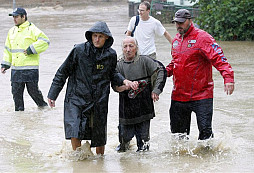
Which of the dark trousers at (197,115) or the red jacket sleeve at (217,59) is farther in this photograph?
the dark trousers at (197,115)

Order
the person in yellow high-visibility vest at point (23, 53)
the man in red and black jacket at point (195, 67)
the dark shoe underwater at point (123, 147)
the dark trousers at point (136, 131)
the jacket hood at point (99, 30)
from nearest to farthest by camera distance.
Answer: the jacket hood at point (99, 30) < the man in red and black jacket at point (195, 67) < the dark trousers at point (136, 131) < the dark shoe underwater at point (123, 147) < the person in yellow high-visibility vest at point (23, 53)

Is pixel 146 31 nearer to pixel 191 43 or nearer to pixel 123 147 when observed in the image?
pixel 123 147

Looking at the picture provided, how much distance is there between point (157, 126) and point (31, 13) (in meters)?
28.4

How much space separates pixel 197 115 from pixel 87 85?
140cm

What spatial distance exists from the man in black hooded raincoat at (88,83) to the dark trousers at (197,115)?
0.72 metres

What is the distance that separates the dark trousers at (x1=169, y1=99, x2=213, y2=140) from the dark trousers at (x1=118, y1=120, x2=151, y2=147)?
353 mm

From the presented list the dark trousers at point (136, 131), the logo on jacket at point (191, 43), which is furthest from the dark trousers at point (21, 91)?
the logo on jacket at point (191, 43)

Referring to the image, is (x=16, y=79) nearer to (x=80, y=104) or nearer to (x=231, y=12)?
(x=80, y=104)

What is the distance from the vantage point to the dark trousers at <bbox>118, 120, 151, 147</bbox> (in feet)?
22.5

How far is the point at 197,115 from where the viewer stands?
660 cm

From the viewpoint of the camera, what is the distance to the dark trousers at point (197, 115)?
21.4ft

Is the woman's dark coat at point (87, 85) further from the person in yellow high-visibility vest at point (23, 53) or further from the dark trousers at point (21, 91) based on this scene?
the dark trousers at point (21, 91)

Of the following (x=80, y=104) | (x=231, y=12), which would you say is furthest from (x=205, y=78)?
(x=231, y=12)

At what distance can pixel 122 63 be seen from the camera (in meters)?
6.80
